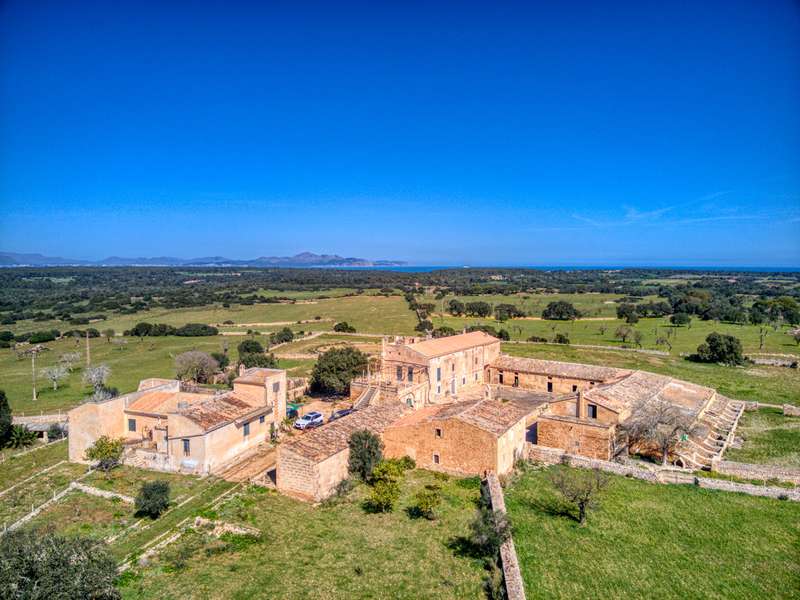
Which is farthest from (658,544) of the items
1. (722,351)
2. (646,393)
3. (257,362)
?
(722,351)

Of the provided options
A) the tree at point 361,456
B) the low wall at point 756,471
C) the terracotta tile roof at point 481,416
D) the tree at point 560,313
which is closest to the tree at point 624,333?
the tree at point 560,313

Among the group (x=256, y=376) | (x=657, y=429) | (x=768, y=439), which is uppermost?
(x=256, y=376)

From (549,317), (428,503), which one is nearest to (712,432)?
(428,503)

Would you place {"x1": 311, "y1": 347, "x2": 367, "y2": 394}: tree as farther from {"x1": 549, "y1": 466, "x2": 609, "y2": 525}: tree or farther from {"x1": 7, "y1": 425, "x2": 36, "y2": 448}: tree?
{"x1": 7, "y1": 425, "x2": 36, "y2": 448}: tree

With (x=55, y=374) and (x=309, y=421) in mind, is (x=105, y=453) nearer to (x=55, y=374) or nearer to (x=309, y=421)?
(x=309, y=421)

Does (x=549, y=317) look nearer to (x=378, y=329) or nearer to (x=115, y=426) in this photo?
(x=378, y=329)

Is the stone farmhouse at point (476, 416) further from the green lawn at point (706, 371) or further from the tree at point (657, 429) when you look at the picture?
the green lawn at point (706, 371)

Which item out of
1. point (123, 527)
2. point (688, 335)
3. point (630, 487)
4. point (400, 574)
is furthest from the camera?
point (688, 335)
